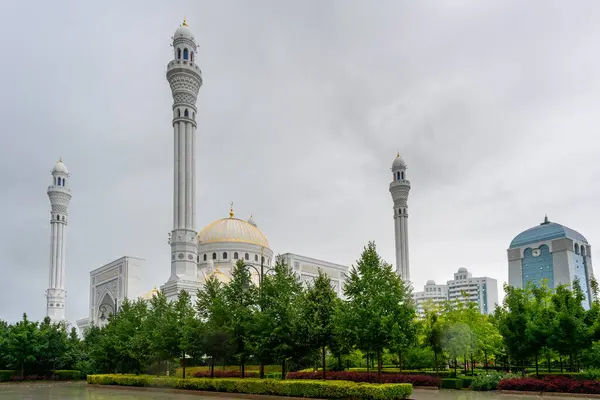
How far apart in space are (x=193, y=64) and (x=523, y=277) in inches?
3672

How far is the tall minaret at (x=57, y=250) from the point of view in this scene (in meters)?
81.2

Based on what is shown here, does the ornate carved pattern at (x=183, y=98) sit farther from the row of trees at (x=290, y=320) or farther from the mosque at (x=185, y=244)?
the row of trees at (x=290, y=320)

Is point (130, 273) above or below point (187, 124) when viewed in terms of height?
below

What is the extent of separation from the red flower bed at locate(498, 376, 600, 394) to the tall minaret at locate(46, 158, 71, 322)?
230 ft

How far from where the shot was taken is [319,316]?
24.8 m

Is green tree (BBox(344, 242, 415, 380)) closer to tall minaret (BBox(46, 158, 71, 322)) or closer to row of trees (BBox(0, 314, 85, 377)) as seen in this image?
row of trees (BBox(0, 314, 85, 377))

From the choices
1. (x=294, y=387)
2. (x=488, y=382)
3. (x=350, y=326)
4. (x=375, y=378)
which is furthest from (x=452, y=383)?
(x=294, y=387)

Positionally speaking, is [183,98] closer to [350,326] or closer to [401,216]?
[401,216]

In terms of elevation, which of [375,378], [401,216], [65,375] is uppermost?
[401,216]

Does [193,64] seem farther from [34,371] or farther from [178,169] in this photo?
[34,371]

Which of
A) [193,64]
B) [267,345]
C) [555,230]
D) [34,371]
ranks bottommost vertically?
[34,371]

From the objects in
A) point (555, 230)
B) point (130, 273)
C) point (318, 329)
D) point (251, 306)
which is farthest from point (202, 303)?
point (555, 230)

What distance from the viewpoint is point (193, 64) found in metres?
62.1

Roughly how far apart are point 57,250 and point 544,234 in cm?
9520
